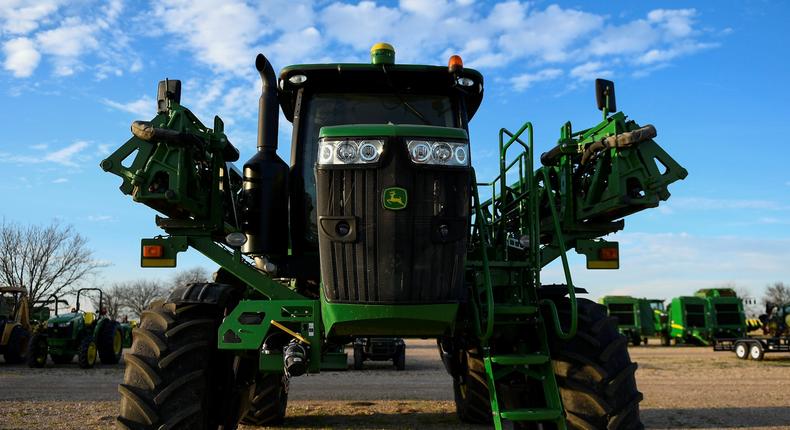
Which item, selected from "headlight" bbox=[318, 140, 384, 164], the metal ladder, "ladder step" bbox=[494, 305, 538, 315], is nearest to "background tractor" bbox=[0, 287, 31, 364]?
the metal ladder

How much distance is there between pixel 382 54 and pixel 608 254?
8.53 feet

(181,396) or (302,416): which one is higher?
(181,396)

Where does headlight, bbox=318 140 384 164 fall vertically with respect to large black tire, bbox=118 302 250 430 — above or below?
above

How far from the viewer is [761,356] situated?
21.5m

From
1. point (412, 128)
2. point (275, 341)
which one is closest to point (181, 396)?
point (275, 341)

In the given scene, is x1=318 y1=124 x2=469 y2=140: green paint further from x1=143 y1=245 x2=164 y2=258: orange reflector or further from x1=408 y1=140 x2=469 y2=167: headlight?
x1=143 y1=245 x2=164 y2=258: orange reflector

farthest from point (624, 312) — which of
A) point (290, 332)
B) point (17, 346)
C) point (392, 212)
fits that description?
point (392, 212)

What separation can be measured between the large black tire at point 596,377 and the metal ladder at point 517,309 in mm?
118

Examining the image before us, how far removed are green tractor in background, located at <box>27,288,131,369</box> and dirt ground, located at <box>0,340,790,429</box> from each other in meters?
A: 0.68

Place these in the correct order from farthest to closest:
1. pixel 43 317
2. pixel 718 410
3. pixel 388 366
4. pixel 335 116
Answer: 1. pixel 43 317
2. pixel 388 366
3. pixel 718 410
4. pixel 335 116

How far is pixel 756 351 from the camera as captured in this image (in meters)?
21.8

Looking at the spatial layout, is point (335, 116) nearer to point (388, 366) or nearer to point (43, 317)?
point (388, 366)

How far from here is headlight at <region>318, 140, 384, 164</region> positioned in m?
A: 4.07

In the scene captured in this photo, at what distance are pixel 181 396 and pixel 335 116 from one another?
2.35 m
